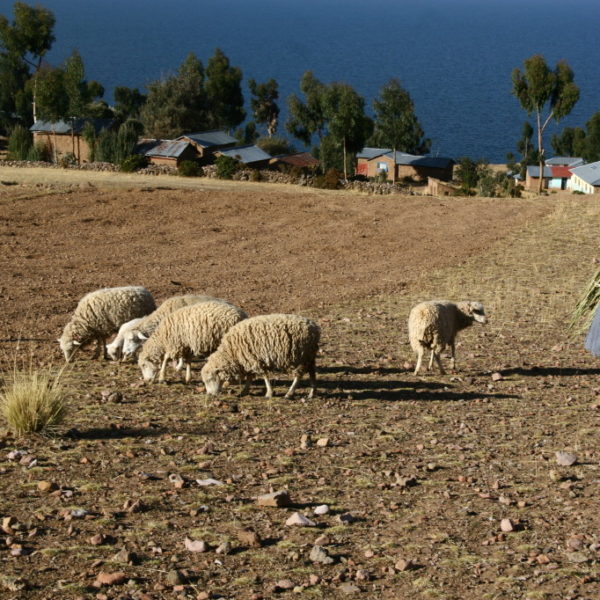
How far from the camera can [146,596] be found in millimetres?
6965

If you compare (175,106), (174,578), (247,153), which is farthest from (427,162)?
(174,578)

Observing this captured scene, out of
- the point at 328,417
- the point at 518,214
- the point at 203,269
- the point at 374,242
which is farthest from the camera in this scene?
the point at 518,214

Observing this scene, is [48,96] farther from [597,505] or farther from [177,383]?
[597,505]

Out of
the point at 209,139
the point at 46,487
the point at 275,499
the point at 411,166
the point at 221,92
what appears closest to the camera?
the point at 275,499

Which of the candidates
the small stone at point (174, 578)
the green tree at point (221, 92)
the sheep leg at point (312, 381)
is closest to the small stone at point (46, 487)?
the small stone at point (174, 578)

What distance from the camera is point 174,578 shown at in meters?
7.16

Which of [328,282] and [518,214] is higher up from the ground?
[518,214]

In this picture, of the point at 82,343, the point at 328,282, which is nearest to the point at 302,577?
the point at 82,343

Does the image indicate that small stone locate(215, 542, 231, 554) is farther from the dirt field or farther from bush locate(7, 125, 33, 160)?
bush locate(7, 125, 33, 160)

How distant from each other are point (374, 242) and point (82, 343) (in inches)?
543

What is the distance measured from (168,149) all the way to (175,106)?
19.3 metres

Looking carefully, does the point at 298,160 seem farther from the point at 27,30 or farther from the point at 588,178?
the point at 588,178

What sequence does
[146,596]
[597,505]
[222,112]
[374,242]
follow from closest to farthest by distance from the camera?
[146,596]
[597,505]
[374,242]
[222,112]

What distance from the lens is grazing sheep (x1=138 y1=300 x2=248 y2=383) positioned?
13.0m
